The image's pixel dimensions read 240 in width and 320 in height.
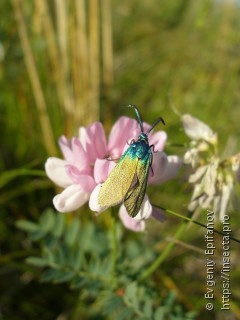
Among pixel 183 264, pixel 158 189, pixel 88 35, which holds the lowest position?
pixel 183 264

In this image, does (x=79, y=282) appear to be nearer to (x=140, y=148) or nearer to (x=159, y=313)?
(x=159, y=313)

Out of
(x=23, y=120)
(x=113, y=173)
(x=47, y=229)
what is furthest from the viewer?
(x=23, y=120)

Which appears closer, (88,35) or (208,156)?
(208,156)

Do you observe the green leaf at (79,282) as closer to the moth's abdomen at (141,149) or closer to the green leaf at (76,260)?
the green leaf at (76,260)

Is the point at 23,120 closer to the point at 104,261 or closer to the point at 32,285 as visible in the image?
the point at 32,285

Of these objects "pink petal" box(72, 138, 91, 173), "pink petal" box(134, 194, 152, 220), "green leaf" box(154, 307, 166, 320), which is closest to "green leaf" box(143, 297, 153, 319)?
"green leaf" box(154, 307, 166, 320)

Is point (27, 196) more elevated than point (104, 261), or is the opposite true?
point (27, 196)

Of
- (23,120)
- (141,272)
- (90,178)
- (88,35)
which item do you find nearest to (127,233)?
(141,272)
